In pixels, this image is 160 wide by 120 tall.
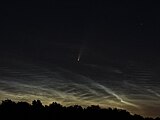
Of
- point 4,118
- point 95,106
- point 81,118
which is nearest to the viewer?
point 4,118

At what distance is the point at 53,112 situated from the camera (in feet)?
254

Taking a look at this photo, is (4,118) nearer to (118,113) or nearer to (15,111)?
(15,111)

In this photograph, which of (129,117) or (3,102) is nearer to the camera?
(3,102)

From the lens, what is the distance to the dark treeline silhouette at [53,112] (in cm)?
7375

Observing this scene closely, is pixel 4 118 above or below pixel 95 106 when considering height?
below

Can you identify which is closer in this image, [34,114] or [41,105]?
[34,114]

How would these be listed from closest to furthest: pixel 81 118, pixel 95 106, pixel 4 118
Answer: pixel 4 118, pixel 81 118, pixel 95 106

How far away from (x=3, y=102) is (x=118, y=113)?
17157mm

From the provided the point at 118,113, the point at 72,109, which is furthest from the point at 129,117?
the point at 72,109

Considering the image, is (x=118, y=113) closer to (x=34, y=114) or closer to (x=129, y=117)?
(x=129, y=117)

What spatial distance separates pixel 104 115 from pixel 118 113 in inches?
163

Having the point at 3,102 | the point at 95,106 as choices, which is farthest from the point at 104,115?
the point at 3,102

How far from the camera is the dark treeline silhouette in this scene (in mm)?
73750

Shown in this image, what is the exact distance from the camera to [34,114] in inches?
2948
